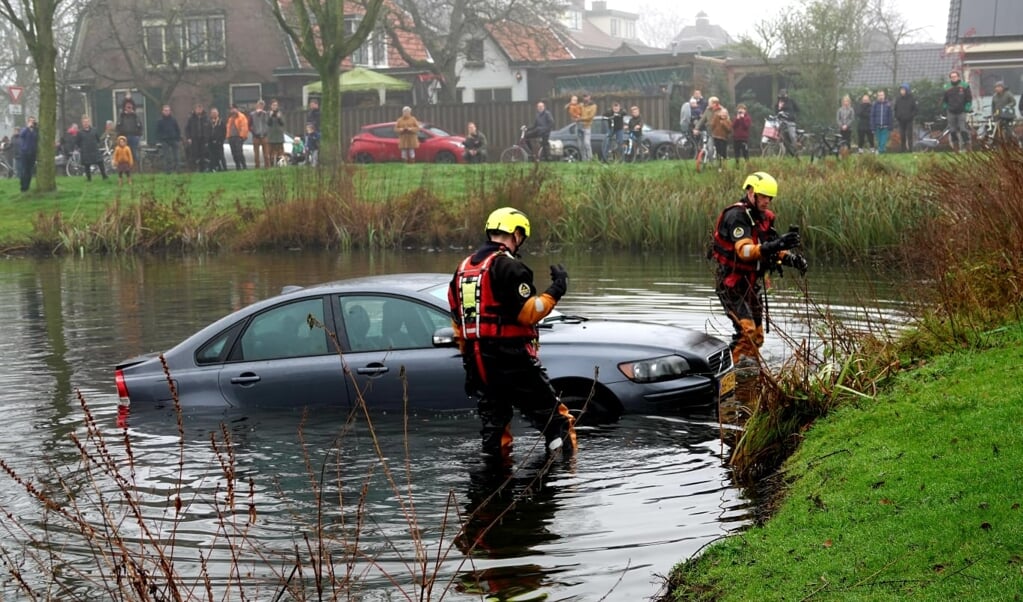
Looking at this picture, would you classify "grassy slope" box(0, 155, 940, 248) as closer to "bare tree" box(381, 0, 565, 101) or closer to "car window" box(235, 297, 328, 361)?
"car window" box(235, 297, 328, 361)

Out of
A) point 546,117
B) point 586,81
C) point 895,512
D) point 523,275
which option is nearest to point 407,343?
point 523,275

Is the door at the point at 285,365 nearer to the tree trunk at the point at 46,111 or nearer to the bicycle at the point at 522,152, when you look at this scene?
the bicycle at the point at 522,152

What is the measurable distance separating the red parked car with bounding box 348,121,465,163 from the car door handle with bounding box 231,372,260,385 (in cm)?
3032

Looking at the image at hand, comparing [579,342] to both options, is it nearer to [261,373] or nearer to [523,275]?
[523,275]

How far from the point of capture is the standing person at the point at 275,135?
40.1 metres

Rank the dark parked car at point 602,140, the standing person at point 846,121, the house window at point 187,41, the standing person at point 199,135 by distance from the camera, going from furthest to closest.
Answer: the house window at point 187,41 → the standing person at point 199,135 → the dark parked car at point 602,140 → the standing person at point 846,121

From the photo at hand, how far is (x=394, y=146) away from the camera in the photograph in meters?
44.1

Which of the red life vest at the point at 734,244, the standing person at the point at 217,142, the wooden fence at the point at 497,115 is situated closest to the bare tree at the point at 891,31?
the wooden fence at the point at 497,115

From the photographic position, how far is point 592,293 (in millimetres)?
20234

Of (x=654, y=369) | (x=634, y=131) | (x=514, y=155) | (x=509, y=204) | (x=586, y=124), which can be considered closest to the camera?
(x=654, y=369)

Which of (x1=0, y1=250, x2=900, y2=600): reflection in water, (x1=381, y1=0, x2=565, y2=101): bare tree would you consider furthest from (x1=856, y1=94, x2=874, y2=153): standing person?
(x1=381, y1=0, x2=565, y2=101): bare tree

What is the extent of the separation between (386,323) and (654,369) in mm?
2108

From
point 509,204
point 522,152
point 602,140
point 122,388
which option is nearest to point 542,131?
point 522,152

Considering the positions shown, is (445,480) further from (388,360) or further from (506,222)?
(506,222)
